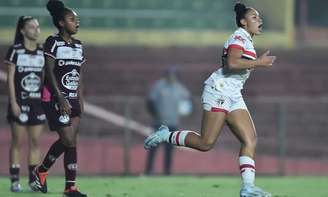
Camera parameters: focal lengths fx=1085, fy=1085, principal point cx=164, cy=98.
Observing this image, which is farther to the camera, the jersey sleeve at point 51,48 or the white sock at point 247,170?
the jersey sleeve at point 51,48

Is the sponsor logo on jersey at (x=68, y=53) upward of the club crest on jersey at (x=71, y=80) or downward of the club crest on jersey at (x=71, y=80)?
upward

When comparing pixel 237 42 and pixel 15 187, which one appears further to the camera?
pixel 15 187

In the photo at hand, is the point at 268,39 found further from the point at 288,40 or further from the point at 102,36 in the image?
the point at 102,36

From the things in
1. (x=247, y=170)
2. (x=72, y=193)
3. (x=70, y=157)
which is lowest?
(x=72, y=193)

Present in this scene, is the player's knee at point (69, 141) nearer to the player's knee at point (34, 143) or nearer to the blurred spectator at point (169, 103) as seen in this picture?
the player's knee at point (34, 143)

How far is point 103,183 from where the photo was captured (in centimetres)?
1463

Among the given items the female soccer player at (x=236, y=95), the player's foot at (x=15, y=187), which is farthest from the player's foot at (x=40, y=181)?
the female soccer player at (x=236, y=95)

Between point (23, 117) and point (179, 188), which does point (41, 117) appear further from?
point (179, 188)

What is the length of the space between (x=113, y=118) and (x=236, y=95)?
894 cm

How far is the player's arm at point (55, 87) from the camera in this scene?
36.2 feet

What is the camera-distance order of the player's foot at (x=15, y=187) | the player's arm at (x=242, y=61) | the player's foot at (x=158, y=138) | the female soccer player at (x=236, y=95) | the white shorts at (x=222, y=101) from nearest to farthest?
the player's arm at (x=242, y=61), the female soccer player at (x=236, y=95), the white shorts at (x=222, y=101), the player's foot at (x=158, y=138), the player's foot at (x=15, y=187)

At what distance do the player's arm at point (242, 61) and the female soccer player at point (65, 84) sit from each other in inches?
63.4

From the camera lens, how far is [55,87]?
36.2 feet

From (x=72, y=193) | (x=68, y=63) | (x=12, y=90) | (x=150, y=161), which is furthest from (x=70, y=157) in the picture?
(x=150, y=161)
